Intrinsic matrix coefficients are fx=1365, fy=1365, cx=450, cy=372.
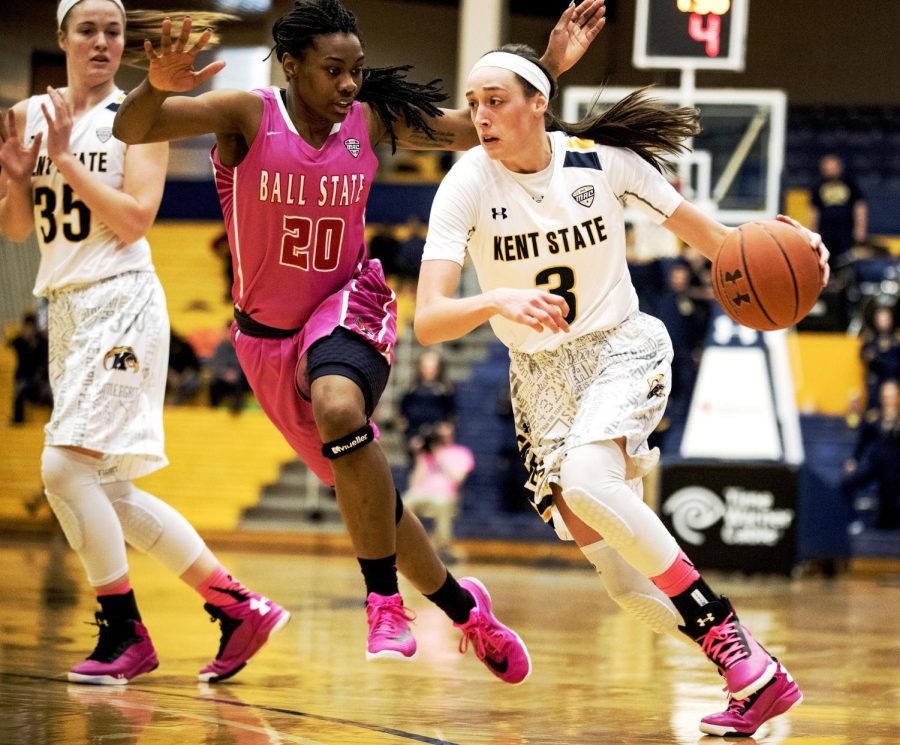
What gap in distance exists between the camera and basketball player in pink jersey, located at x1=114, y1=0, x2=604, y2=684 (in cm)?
410

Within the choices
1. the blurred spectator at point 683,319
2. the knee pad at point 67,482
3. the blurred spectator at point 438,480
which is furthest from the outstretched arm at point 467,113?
the blurred spectator at point 683,319

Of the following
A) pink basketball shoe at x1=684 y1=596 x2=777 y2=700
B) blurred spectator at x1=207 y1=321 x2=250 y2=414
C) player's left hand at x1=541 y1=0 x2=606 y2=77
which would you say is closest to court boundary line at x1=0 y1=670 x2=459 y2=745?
pink basketball shoe at x1=684 y1=596 x2=777 y2=700

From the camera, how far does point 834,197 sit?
52.7 ft

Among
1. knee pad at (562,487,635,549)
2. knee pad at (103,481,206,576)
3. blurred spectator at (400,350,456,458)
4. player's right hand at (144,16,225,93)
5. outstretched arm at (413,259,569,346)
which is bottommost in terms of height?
blurred spectator at (400,350,456,458)

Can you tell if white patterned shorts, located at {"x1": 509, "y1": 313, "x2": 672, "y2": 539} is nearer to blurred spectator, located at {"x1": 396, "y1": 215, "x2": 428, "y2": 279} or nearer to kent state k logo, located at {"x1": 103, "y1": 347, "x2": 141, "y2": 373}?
kent state k logo, located at {"x1": 103, "y1": 347, "x2": 141, "y2": 373}

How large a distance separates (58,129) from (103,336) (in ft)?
2.42

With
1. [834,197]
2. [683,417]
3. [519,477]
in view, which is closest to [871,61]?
[834,197]

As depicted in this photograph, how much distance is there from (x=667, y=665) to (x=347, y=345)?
221cm

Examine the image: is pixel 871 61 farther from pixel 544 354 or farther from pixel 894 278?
pixel 544 354

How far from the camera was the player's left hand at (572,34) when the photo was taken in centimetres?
474

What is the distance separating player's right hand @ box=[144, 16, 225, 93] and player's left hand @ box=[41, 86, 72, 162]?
87 cm

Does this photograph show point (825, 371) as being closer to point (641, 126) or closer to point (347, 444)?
point (641, 126)

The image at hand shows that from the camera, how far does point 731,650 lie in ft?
13.2

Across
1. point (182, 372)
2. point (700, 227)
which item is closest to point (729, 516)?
point (700, 227)
